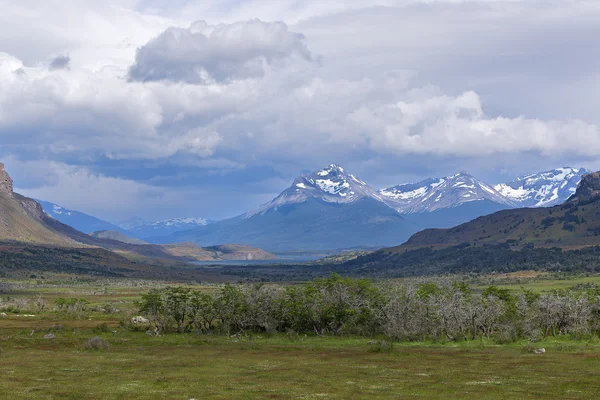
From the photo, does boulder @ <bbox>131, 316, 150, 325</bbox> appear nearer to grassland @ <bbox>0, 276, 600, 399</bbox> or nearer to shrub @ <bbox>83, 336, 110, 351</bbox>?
grassland @ <bbox>0, 276, 600, 399</bbox>

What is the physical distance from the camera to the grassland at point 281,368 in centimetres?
4138

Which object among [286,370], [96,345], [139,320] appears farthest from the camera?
[139,320]

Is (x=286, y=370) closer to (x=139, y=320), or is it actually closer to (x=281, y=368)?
(x=281, y=368)

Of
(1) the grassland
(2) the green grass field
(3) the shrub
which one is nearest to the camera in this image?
(2) the green grass field

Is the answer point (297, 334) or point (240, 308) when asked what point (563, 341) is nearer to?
point (297, 334)

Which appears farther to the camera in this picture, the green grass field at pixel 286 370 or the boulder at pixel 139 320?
the boulder at pixel 139 320

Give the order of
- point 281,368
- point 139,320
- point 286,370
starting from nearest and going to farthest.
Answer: point 286,370 → point 281,368 → point 139,320

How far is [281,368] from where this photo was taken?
53.5 metres

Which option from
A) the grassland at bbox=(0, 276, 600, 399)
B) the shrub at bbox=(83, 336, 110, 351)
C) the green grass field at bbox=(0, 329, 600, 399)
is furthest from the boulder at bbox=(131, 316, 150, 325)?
the shrub at bbox=(83, 336, 110, 351)

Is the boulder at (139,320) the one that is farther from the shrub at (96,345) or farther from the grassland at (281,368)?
the shrub at (96,345)

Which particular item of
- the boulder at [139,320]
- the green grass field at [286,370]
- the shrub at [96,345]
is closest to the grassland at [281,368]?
the green grass field at [286,370]

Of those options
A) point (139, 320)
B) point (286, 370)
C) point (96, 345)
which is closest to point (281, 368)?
point (286, 370)

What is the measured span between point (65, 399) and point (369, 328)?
49118 millimetres

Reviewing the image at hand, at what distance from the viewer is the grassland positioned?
4138cm
